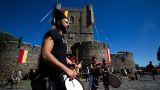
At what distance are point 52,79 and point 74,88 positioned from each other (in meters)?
0.58

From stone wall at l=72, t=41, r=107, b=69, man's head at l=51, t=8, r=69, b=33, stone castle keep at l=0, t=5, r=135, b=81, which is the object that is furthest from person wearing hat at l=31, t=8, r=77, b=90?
stone wall at l=72, t=41, r=107, b=69

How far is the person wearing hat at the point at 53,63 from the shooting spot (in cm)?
311

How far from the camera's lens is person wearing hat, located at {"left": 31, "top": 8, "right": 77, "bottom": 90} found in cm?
311

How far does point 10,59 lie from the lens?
32938 mm

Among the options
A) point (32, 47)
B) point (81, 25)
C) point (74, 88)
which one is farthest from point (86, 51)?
point (74, 88)

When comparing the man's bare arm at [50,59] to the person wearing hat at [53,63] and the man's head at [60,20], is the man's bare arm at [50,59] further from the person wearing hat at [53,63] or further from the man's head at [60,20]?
the man's head at [60,20]

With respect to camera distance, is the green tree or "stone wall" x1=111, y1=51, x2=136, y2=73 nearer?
"stone wall" x1=111, y1=51, x2=136, y2=73

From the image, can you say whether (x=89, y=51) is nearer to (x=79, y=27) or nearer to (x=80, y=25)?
(x=79, y=27)

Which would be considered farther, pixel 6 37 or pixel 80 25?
pixel 6 37

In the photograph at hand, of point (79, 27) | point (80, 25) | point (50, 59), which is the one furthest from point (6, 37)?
point (50, 59)

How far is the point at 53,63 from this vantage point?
3.08 metres

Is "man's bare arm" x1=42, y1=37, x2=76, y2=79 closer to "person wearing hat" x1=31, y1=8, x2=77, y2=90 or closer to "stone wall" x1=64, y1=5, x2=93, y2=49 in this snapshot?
"person wearing hat" x1=31, y1=8, x2=77, y2=90

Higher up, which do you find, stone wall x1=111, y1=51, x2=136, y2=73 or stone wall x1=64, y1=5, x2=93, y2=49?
stone wall x1=64, y1=5, x2=93, y2=49

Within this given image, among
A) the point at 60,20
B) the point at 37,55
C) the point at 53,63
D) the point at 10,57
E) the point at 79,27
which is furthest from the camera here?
the point at 79,27
